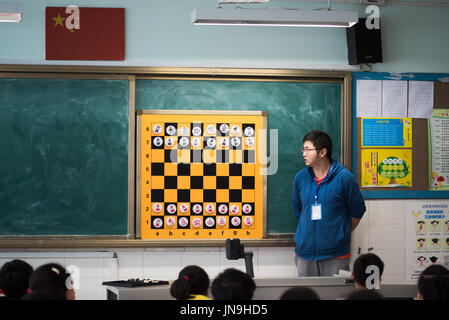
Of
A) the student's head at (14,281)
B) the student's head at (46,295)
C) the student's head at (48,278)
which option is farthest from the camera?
the student's head at (14,281)

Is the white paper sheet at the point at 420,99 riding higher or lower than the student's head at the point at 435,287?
higher

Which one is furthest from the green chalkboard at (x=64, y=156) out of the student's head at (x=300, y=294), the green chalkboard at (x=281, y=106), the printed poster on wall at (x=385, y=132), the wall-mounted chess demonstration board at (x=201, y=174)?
the student's head at (x=300, y=294)

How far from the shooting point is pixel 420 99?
5074 mm

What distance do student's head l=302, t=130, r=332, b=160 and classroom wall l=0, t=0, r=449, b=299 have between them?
0.68 metres

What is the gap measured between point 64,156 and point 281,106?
6.00 ft

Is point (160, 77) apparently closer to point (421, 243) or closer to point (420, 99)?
point (420, 99)

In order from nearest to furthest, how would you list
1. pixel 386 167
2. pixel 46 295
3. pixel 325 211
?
1. pixel 46 295
2. pixel 325 211
3. pixel 386 167

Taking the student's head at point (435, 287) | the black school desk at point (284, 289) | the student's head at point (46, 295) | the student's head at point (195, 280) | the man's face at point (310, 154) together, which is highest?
the man's face at point (310, 154)

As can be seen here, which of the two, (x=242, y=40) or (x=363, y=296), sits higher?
(x=242, y=40)

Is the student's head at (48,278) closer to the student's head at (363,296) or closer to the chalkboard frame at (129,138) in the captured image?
the student's head at (363,296)

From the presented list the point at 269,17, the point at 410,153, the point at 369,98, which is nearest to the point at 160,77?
the point at 269,17

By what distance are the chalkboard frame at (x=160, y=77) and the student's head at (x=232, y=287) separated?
2.27m

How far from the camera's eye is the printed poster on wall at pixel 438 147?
5.08 m
